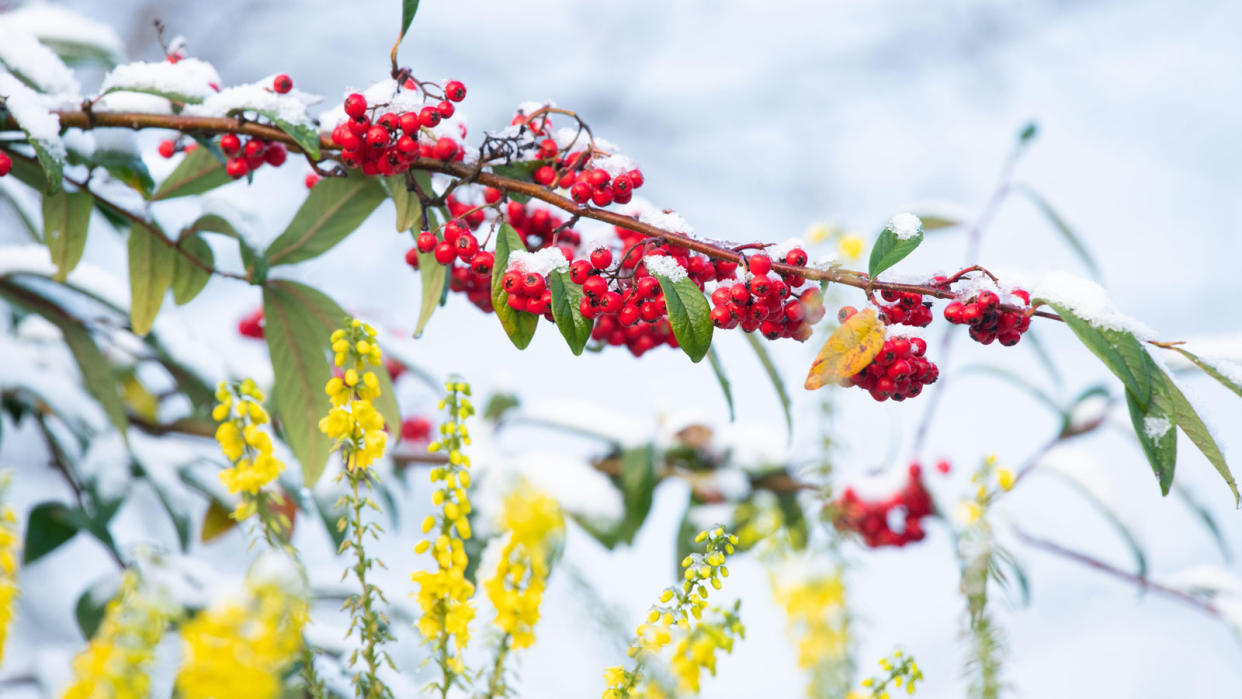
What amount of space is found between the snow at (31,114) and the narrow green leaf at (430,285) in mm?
269

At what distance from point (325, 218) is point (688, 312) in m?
0.43

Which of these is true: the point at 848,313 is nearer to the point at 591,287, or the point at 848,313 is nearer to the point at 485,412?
the point at 591,287

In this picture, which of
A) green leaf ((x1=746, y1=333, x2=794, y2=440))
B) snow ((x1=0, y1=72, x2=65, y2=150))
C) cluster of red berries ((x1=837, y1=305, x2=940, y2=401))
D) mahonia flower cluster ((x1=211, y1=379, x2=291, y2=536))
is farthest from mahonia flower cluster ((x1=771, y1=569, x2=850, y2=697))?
snow ((x1=0, y1=72, x2=65, y2=150))

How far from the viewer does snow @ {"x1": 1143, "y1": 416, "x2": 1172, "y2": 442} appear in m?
0.57

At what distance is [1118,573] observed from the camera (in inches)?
51.3

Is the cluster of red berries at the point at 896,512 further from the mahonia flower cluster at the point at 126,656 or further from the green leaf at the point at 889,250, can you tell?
the mahonia flower cluster at the point at 126,656

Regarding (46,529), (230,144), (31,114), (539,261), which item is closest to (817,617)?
(539,261)

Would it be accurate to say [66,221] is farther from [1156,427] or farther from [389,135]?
[1156,427]

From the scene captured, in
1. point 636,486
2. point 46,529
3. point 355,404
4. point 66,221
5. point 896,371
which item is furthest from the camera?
point 636,486

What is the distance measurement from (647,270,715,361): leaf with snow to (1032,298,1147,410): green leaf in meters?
0.21

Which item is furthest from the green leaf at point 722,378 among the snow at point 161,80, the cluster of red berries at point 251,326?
the cluster of red berries at point 251,326

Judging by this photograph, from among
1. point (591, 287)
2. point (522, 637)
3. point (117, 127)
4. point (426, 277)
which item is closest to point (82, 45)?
point (117, 127)

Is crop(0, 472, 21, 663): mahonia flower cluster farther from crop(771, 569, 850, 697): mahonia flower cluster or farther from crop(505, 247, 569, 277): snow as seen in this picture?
crop(771, 569, 850, 697): mahonia flower cluster

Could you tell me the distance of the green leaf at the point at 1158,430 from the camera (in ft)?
1.84
